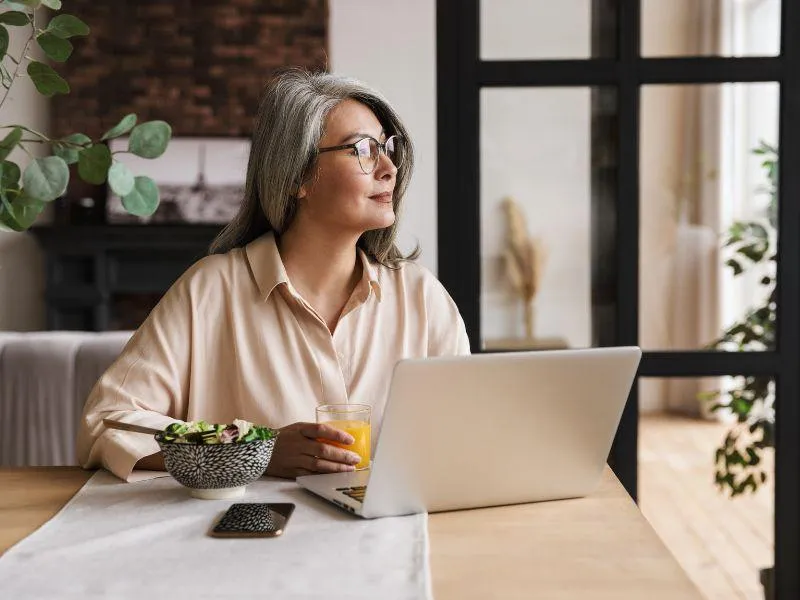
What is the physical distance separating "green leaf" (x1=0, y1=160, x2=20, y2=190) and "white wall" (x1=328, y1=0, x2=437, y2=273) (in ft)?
4.24

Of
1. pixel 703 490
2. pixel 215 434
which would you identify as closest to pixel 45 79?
pixel 215 434

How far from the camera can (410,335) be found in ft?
6.00

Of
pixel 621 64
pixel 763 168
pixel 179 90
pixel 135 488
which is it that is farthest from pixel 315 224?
pixel 179 90

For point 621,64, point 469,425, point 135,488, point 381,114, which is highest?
point 621,64

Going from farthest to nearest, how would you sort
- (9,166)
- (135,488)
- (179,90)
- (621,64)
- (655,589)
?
(179,90) → (621,64) → (135,488) → (9,166) → (655,589)

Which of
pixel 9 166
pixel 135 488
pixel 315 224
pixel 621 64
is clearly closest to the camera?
pixel 9 166

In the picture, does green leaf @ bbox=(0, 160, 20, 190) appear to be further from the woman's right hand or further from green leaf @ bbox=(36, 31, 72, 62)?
the woman's right hand

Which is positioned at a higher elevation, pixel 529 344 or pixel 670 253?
pixel 670 253

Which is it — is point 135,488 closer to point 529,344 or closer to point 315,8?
point 529,344

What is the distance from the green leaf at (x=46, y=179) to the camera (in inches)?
41.2

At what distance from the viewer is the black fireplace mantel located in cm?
616

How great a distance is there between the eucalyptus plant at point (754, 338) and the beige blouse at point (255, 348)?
3.28 feet

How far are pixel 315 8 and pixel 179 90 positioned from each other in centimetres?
105

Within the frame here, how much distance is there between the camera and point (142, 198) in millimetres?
1062
